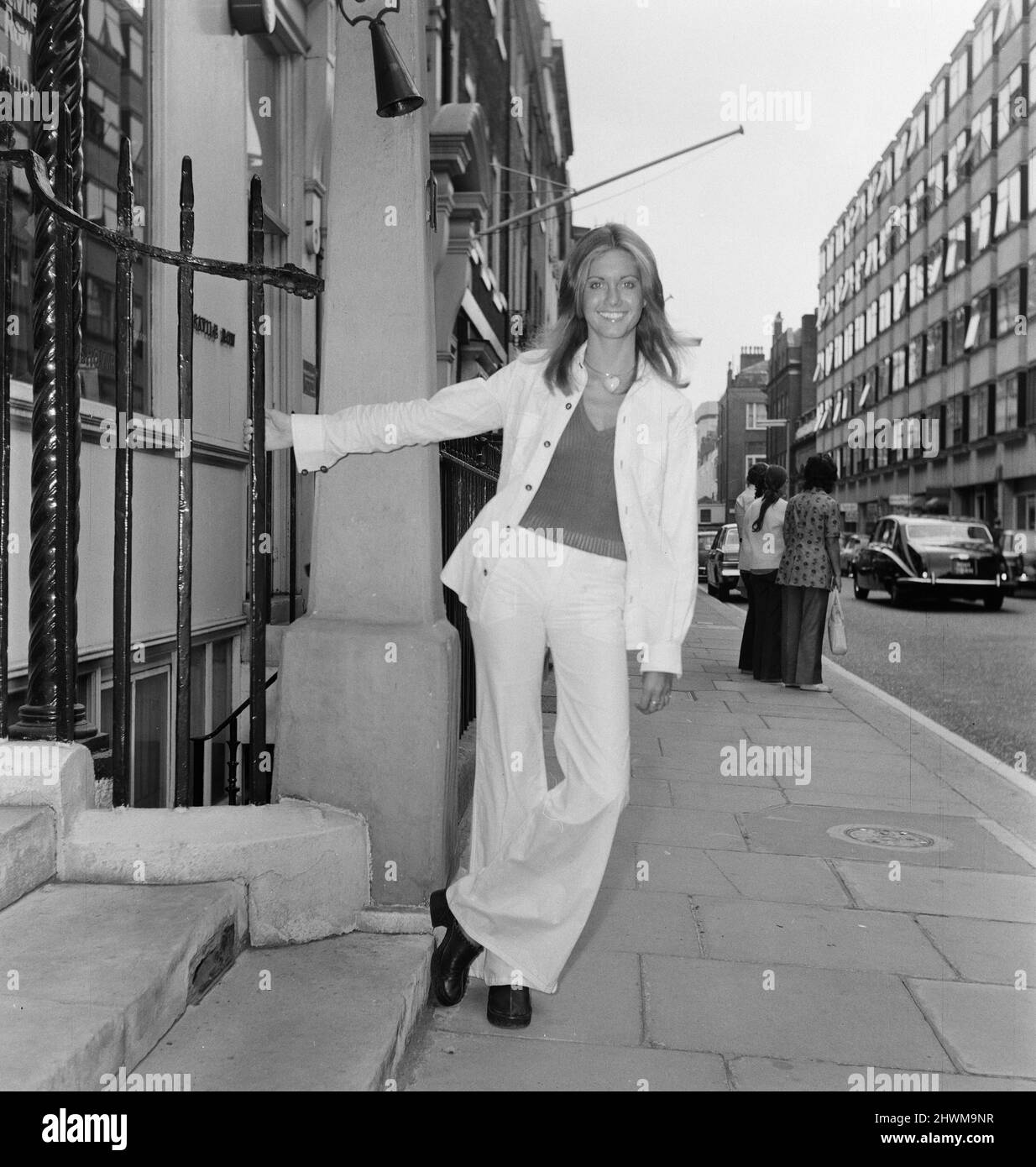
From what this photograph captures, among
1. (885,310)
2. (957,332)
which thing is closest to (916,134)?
(885,310)

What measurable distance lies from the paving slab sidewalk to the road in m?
1.81

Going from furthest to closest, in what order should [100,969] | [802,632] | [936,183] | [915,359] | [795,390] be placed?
1. [795,390]
2. [915,359]
3. [936,183]
4. [802,632]
5. [100,969]

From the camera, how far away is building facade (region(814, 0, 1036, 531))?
39.2m

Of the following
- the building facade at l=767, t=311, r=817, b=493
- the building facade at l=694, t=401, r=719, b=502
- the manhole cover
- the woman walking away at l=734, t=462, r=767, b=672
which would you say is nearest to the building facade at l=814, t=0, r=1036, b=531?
the building facade at l=767, t=311, r=817, b=493

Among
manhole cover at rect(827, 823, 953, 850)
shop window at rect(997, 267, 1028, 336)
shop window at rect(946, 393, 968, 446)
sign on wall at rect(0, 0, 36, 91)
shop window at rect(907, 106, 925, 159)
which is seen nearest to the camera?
sign on wall at rect(0, 0, 36, 91)

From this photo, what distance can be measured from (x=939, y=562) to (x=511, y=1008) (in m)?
19.5

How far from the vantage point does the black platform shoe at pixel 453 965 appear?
3201mm

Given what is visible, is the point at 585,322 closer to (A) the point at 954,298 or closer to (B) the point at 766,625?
(B) the point at 766,625

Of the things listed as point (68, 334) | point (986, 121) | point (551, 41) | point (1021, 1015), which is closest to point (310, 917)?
point (68, 334)

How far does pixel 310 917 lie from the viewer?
10.9 feet

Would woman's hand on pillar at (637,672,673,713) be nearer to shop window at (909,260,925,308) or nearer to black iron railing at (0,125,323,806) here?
black iron railing at (0,125,323,806)

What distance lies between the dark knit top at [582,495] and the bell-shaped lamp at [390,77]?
47.6 inches

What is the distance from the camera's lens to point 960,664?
12.8 m
